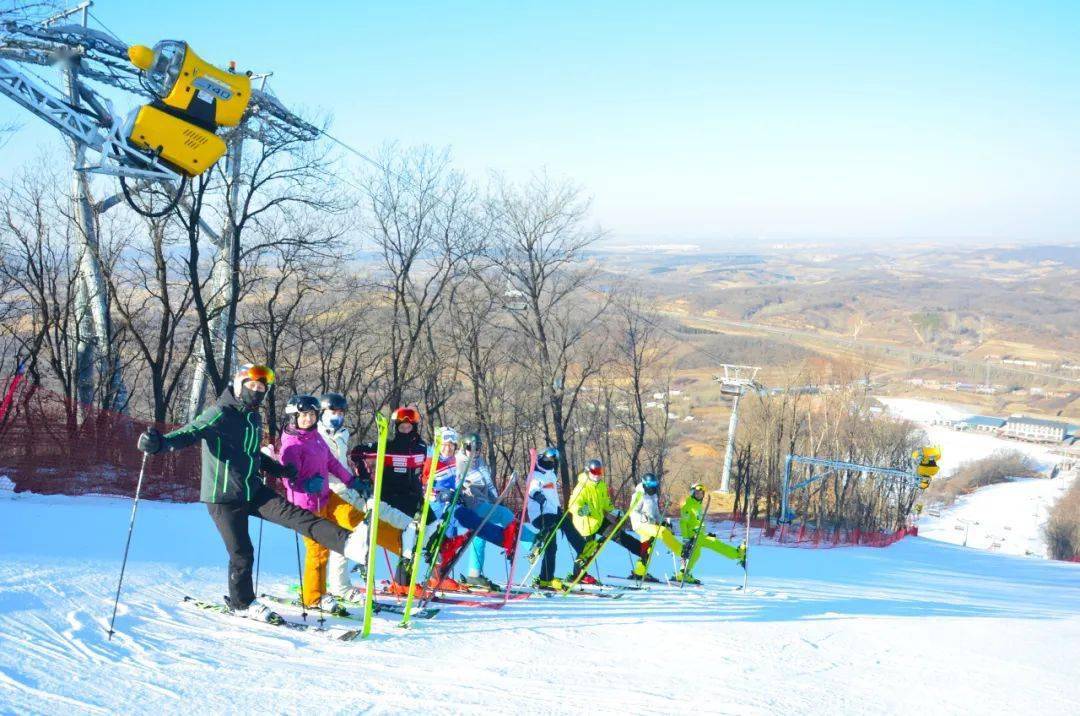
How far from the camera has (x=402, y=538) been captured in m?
5.81

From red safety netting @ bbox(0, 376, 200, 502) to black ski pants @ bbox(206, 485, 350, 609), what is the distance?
211 inches

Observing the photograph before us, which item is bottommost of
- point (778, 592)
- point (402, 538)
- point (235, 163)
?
point (778, 592)

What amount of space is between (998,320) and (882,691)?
152892 millimetres

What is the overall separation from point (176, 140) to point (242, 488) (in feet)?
14.8

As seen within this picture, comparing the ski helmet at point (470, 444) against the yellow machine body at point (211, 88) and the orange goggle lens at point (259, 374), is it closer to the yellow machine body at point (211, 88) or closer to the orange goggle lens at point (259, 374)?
the orange goggle lens at point (259, 374)

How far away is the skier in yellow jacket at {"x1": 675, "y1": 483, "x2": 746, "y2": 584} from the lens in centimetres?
1011

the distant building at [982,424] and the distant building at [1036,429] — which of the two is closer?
the distant building at [1036,429]

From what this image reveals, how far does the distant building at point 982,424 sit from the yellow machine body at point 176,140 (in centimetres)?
9425

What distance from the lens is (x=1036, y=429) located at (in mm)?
88750

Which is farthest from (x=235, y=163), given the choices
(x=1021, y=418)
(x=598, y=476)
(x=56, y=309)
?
(x=1021, y=418)

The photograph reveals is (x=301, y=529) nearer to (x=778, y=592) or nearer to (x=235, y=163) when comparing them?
(x=778, y=592)

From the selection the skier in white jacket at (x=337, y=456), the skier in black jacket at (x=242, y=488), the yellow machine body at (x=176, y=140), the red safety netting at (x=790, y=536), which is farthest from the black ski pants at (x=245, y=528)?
the red safety netting at (x=790, y=536)

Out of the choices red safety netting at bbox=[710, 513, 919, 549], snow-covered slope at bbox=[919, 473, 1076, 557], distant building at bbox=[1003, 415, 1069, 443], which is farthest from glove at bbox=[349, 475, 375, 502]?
distant building at bbox=[1003, 415, 1069, 443]

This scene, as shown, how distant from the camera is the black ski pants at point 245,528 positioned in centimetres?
514
